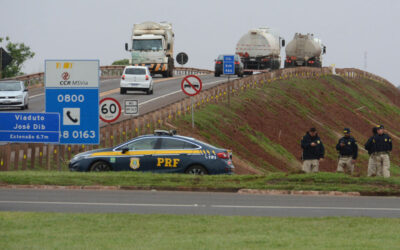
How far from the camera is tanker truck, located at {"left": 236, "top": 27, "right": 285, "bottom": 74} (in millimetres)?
68812

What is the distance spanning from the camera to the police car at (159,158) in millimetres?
22938

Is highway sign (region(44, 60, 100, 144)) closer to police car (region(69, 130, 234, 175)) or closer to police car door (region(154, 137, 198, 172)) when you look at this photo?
police car (region(69, 130, 234, 175))

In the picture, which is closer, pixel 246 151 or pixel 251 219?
pixel 251 219

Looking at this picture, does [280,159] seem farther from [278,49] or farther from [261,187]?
[278,49]

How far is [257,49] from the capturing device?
69500mm

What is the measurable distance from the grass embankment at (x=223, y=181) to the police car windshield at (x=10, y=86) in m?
22.7

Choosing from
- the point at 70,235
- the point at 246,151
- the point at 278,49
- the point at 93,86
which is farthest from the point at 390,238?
the point at 278,49

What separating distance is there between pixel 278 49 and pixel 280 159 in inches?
1209

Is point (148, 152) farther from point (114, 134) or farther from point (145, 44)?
point (145, 44)

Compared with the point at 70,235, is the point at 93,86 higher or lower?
higher

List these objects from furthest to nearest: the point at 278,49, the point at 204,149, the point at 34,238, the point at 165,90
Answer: the point at 278,49
the point at 165,90
the point at 204,149
the point at 34,238

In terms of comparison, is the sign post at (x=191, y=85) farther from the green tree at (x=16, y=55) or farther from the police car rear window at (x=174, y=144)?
the green tree at (x=16, y=55)

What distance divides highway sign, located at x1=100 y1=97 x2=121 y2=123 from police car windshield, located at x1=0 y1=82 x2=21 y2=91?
640 inches

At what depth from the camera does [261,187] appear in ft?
66.1
